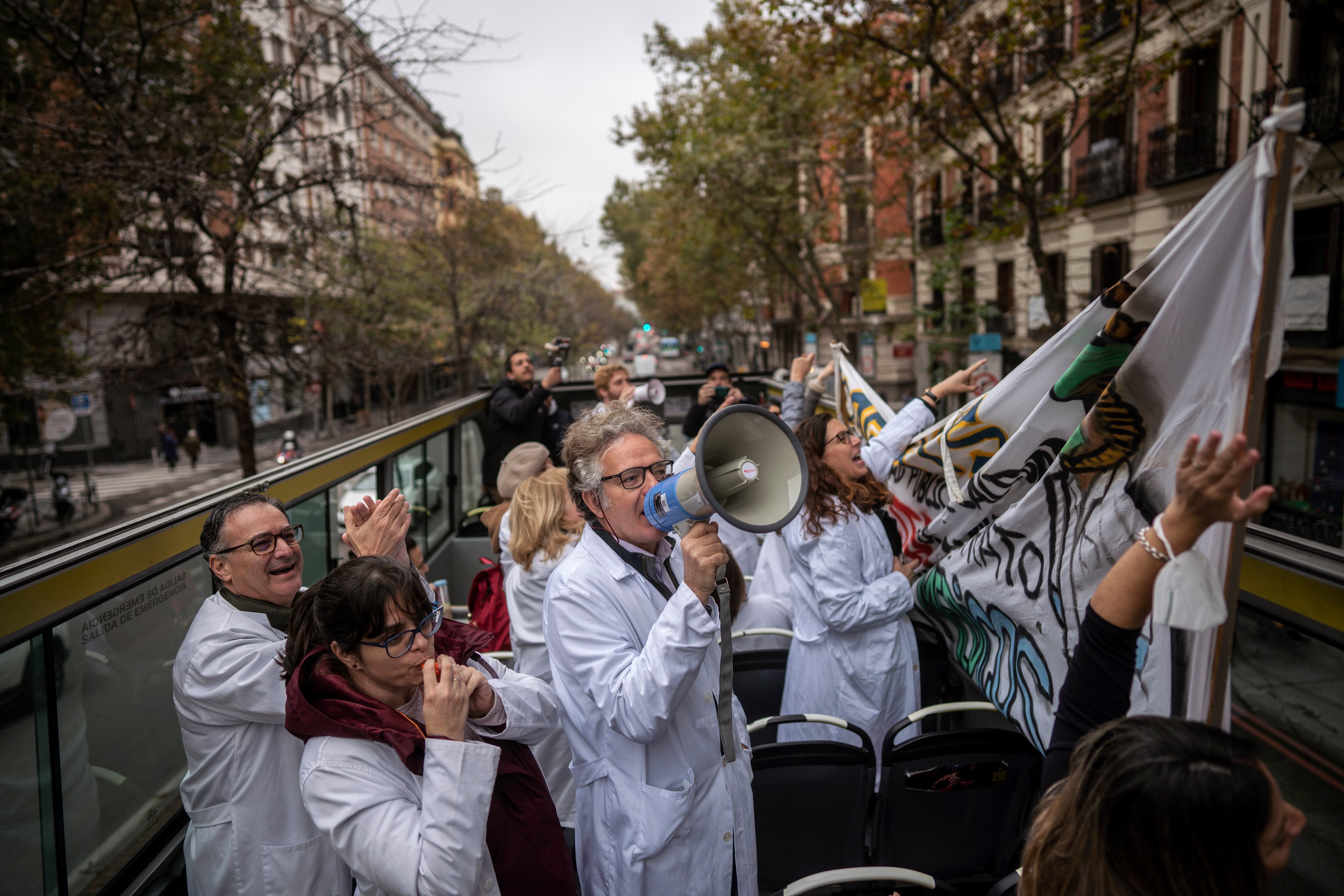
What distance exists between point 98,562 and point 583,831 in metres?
1.47

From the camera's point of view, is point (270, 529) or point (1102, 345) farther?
point (270, 529)

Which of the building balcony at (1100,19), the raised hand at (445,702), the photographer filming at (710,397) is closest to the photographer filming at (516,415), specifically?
the photographer filming at (710,397)

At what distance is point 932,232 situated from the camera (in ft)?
85.0

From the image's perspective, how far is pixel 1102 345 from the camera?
6.63ft

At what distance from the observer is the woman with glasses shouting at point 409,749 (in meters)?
1.70

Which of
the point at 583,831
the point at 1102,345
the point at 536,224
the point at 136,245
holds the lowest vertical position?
the point at 583,831

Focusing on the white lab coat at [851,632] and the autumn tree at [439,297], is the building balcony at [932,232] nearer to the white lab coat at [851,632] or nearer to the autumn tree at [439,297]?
the autumn tree at [439,297]

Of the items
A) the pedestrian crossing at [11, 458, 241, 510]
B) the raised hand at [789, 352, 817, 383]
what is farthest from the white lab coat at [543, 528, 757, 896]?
the pedestrian crossing at [11, 458, 241, 510]

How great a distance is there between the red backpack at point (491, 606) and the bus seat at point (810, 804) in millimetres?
1496

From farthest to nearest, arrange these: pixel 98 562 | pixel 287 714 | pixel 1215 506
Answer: pixel 98 562 < pixel 287 714 < pixel 1215 506

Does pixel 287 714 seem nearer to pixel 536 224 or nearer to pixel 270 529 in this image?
pixel 270 529

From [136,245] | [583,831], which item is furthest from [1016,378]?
[136,245]

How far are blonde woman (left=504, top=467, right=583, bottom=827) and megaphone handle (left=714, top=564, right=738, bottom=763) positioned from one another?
124 cm

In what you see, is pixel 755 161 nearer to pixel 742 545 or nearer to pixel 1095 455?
pixel 742 545
